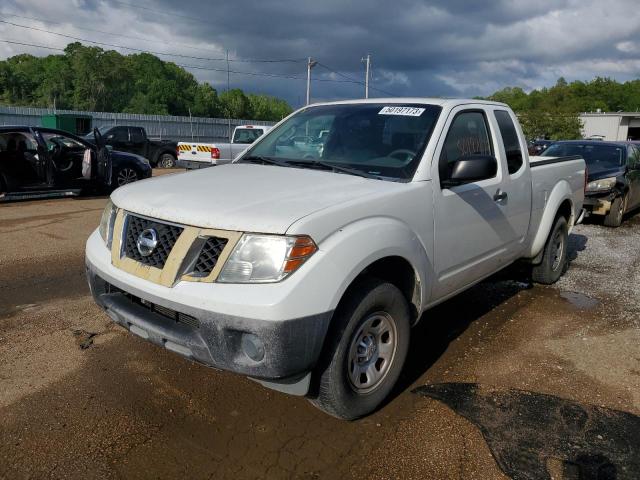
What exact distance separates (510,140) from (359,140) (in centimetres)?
165

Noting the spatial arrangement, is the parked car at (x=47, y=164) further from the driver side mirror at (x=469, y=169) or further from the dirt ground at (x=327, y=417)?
the driver side mirror at (x=469, y=169)

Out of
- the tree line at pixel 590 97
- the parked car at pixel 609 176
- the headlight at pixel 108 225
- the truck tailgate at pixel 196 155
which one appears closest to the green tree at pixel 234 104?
the tree line at pixel 590 97

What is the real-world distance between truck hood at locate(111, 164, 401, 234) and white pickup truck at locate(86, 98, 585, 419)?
1 centimetres

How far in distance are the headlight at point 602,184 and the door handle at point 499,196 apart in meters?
7.06

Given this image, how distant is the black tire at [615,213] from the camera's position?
33.6 ft

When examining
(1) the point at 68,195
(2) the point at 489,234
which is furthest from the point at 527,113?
(2) the point at 489,234

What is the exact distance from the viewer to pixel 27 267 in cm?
606

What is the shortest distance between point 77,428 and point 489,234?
→ 310cm

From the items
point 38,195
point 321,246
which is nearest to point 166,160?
point 38,195

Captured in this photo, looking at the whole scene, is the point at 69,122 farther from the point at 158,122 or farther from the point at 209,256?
the point at 209,256

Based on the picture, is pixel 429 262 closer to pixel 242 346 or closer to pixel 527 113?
pixel 242 346

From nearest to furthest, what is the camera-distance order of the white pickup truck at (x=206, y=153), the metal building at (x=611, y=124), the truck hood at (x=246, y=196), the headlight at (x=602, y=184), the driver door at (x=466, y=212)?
the truck hood at (x=246, y=196) < the driver door at (x=466, y=212) < the headlight at (x=602, y=184) < the white pickup truck at (x=206, y=153) < the metal building at (x=611, y=124)

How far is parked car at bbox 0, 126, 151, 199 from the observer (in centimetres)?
1056

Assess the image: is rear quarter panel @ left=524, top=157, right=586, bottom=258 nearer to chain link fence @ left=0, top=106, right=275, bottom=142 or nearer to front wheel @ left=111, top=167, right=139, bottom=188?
front wheel @ left=111, top=167, right=139, bottom=188
